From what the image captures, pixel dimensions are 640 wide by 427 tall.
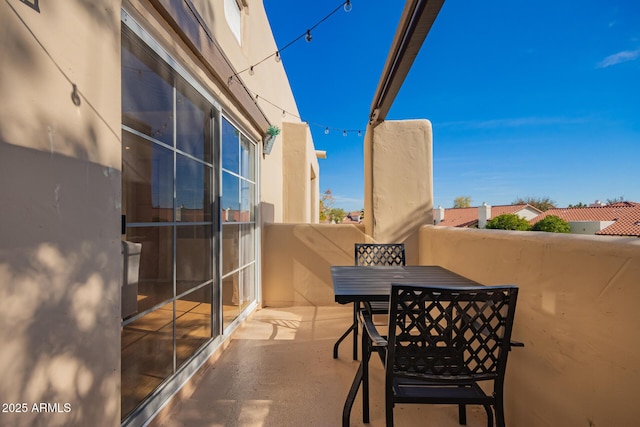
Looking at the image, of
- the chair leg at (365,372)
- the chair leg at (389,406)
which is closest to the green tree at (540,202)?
the chair leg at (365,372)

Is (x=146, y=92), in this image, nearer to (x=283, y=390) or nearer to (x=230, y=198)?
(x=230, y=198)

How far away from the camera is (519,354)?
4.81 ft

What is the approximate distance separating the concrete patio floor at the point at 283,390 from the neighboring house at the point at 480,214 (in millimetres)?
19471

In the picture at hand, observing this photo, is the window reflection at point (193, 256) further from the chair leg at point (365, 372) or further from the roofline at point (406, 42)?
the roofline at point (406, 42)

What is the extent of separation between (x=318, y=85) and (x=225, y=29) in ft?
25.5

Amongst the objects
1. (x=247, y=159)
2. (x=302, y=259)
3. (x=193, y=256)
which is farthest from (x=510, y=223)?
(x=193, y=256)

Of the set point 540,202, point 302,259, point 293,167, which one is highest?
point 540,202

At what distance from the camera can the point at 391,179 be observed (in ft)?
11.4

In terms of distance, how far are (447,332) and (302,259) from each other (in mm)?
2778

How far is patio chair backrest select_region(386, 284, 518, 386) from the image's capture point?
1166 millimetres

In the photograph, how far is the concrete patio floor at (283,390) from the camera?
1.72 m

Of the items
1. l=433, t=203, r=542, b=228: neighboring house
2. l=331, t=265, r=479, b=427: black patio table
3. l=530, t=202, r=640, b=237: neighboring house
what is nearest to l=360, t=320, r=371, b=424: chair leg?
l=331, t=265, r=479, b=427: black patio table

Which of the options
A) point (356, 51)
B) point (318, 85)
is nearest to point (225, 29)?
point (356, 51)

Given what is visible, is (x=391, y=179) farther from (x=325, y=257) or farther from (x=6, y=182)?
(x=6, y=182)
